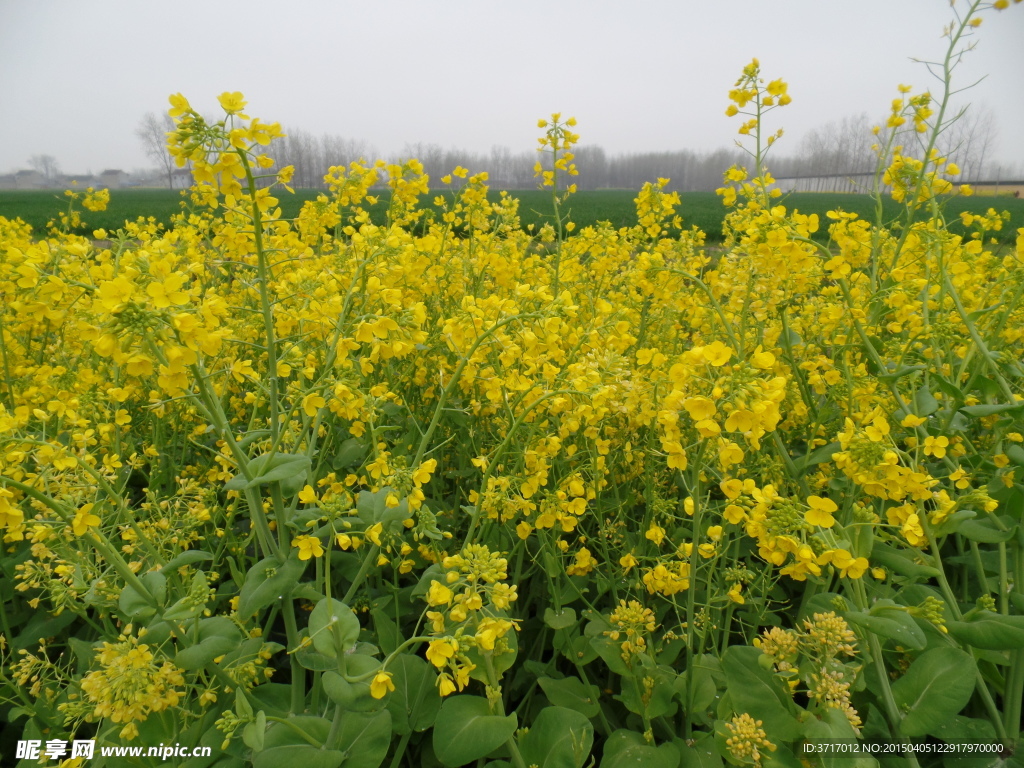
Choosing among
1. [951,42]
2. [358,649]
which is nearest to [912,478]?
[358,649]

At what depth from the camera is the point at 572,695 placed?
6.77 ft

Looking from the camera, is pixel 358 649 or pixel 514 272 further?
pixel 514 272

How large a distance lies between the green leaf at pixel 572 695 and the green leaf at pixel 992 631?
1184 mm

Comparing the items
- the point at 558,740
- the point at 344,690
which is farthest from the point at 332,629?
the point at 558,740

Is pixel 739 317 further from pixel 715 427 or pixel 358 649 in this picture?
pixel 358 649

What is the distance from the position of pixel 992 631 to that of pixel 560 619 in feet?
4.33

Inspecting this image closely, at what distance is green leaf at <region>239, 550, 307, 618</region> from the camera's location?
1.57 meters

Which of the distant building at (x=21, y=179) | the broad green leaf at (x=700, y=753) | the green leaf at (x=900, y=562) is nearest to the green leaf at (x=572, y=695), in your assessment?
the broad green leaf at (x=700, y=753)

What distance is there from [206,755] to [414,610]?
928mm

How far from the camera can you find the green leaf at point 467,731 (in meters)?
1.61

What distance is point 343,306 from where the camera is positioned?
189 centimetres

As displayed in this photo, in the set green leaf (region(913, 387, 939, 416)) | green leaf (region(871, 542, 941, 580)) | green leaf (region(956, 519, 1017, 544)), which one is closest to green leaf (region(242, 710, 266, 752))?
green leaf (region(871, 542, 941, 580))

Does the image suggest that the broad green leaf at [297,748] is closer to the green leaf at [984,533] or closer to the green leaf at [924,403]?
the green leaf at [984,533]

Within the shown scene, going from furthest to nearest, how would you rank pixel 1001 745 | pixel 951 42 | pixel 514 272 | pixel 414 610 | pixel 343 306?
pixel 514 272 < pixel 414 610 < pixel 951 42 < pixel 343 306 < pixel 1001 745
